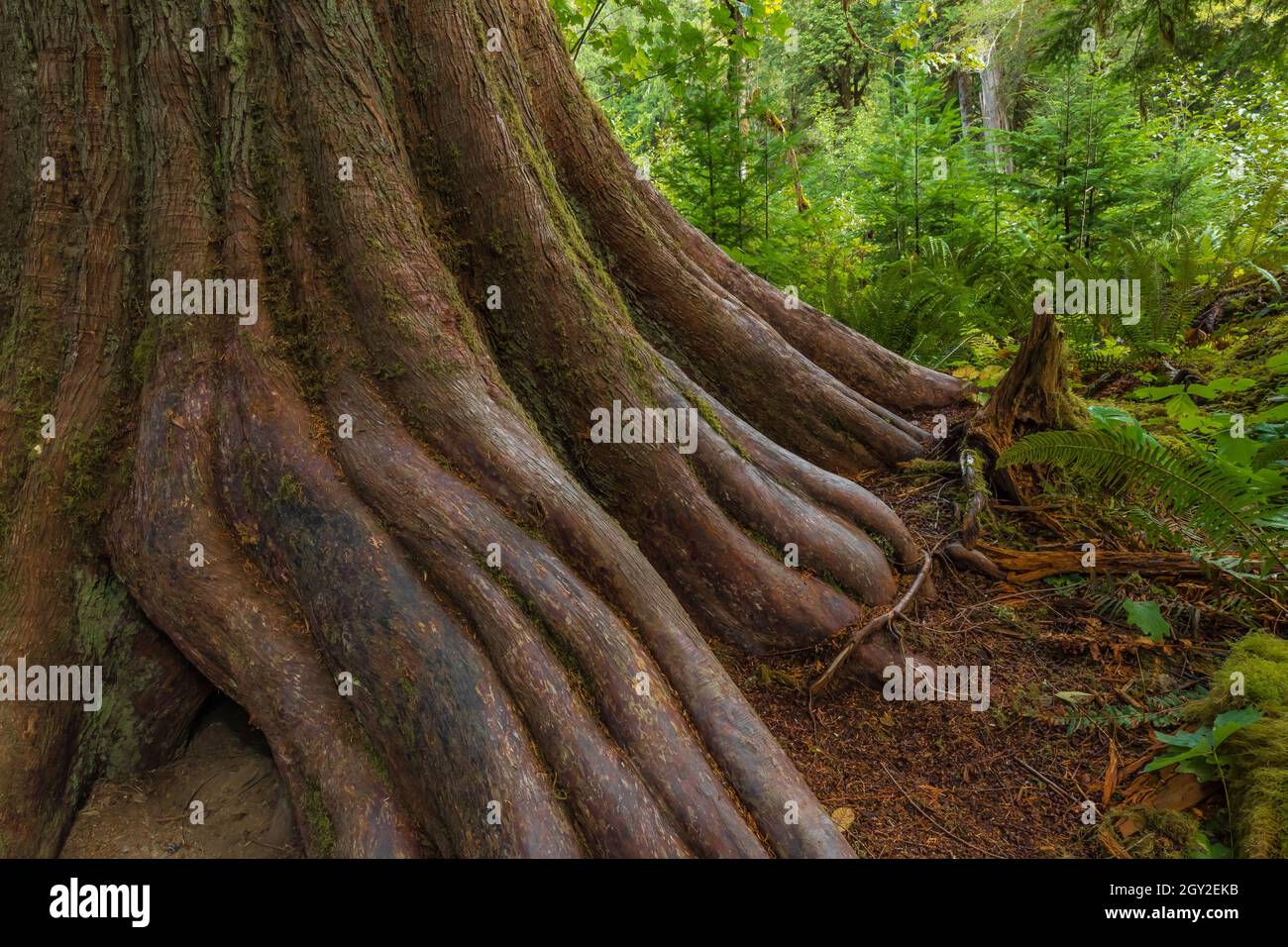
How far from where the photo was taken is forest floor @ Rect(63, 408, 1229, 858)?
282 centimetres

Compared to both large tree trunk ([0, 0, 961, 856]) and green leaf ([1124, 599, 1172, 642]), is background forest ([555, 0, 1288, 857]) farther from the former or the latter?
large tree trunk ([0, 0, 961, 856])

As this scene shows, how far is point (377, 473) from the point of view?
2959 mm

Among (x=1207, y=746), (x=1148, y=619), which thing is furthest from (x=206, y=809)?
(x=1148, y=619)

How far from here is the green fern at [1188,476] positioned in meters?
3.21

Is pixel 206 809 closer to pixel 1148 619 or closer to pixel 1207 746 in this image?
pixel 1207 746

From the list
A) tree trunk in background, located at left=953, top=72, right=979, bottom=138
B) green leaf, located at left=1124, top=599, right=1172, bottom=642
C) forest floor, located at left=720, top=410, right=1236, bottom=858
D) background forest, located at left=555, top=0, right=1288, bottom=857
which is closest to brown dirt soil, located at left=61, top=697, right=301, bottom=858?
forest floor, located at left=720, top=410, right=1236, bottom=858

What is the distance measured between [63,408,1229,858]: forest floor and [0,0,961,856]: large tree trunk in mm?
202

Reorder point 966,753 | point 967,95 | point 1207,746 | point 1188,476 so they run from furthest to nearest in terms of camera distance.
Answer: point 967,95 → point 1188,476 → point 966,753 → point 1207,746

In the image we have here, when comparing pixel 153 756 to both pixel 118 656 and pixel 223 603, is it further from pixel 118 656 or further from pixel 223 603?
pixel 223 603

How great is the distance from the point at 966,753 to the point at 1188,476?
4.85 feet

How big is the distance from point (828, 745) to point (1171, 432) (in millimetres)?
2889

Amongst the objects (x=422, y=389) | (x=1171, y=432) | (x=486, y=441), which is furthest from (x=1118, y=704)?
(x=422, y=389)

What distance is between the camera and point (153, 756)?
3.16 meters

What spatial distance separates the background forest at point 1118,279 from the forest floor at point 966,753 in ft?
0.13
